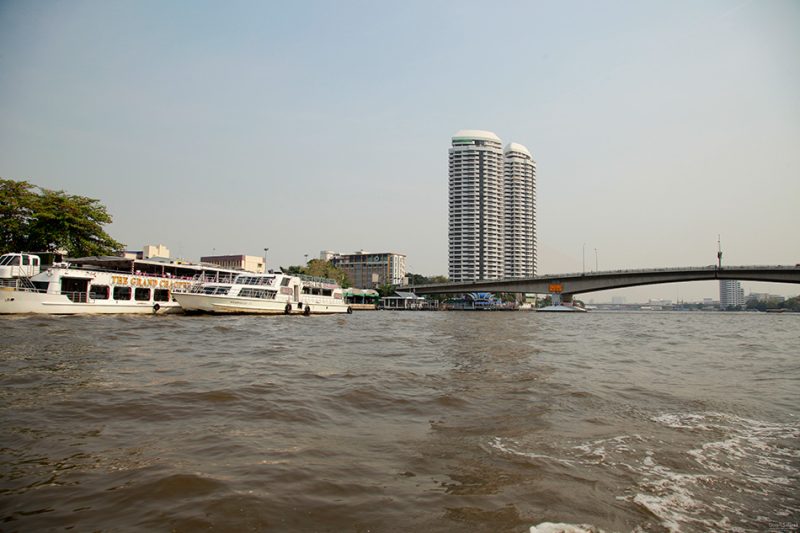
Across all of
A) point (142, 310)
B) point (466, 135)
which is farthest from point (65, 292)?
point (466, 135)

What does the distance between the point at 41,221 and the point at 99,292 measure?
495 inches

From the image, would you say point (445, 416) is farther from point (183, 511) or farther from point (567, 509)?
point (183, 511)

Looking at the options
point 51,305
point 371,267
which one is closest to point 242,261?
point 371,267

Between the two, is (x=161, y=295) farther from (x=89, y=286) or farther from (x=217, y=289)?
(x=89, y=286)

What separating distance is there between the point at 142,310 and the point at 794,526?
3978 cm

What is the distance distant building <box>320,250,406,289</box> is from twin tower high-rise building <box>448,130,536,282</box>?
22042 mm

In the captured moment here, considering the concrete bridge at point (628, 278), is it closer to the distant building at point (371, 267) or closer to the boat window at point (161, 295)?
the boat window at point (161, 295)

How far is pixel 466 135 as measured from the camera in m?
165

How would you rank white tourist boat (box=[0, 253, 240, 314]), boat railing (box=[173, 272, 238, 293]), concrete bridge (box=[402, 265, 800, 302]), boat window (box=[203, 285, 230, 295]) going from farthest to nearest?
concrete bridge (box=[402, 265, 800, 302]), boat railing (box=[173, 272, 238, 293]), boat window (box=[203, 285, 230, 295]), white tourist boat (box=[0, 253, 240, 314])

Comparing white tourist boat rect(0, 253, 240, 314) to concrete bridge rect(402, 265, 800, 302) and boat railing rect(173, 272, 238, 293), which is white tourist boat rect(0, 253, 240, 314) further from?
concrete bridge rect(402, 265, 800, 302)

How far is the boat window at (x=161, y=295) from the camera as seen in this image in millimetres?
36969

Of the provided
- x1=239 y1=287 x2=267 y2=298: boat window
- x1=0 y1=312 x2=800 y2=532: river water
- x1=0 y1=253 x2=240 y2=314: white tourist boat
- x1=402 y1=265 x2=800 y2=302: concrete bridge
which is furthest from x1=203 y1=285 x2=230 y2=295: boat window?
x1=402 y1=265 x2=800 y2=302: concrete bridge

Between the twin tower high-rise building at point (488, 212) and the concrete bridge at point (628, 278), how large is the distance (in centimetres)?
6953

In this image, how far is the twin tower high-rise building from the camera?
156 m
